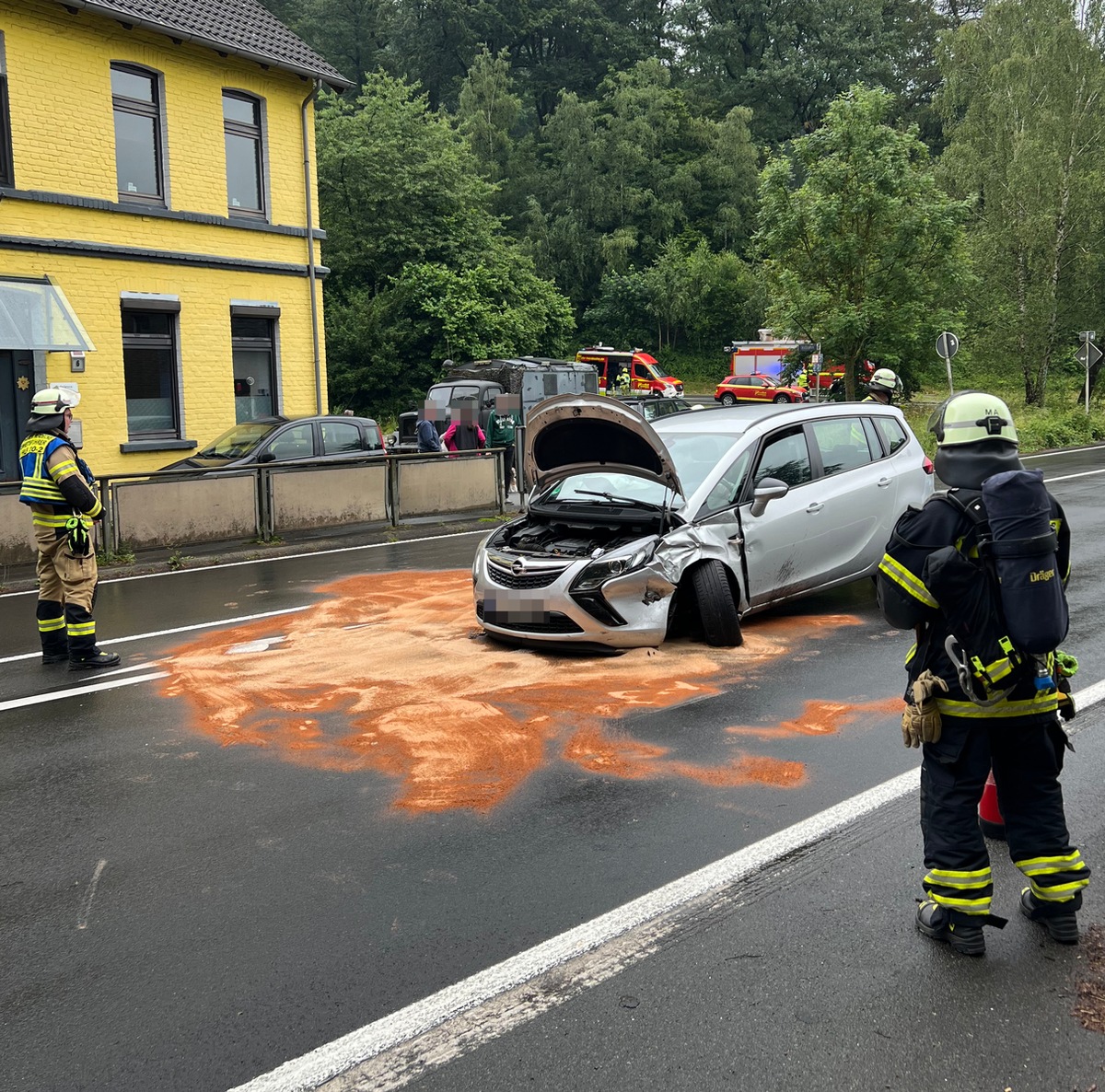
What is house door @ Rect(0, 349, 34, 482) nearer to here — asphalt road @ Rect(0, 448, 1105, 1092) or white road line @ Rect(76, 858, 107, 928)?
asphalt road @ Rect(0, 448, 1105, 1092)

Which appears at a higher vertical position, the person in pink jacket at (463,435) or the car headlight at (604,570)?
the person in pink jacket at (463,435)

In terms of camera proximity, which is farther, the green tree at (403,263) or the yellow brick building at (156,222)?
the green tree at (403,263)

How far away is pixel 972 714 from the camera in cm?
385

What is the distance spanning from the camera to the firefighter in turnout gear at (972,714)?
12.5 ft

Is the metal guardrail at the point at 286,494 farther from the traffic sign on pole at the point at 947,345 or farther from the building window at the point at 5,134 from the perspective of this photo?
the traffic sign on pole at the point at 947,345

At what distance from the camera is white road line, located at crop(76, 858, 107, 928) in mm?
4250

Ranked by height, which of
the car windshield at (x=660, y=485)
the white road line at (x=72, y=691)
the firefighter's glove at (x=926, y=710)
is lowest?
the white road line at (x=72, y=691)

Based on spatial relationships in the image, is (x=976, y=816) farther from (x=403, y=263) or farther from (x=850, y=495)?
(x=403, y=263)

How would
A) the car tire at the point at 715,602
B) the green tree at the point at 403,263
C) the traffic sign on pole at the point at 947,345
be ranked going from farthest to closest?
the green tree at the point at 403,263 → the traffic sign on pole at the point at 947,345 → the car tire at the point at 715,602

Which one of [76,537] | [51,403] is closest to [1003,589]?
[76,537]

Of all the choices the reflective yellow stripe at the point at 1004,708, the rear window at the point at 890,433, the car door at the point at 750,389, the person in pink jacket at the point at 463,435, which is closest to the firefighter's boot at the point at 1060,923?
the reflective yellow stripe at the point at 1004,708

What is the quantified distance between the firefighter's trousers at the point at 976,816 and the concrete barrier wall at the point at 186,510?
1150 cm

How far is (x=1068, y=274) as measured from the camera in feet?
130

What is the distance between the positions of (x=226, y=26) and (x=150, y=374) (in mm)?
6521
